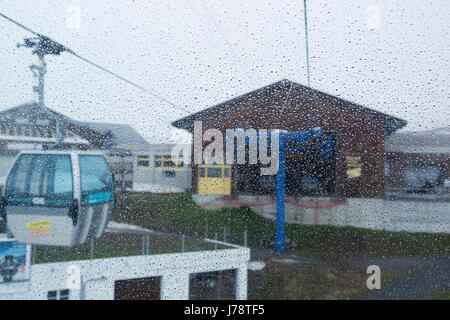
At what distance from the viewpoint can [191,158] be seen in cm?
108

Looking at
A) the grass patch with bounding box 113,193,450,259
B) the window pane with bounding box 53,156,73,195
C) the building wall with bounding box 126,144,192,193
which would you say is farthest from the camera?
the grass patch with bounding box 113,193,450,259

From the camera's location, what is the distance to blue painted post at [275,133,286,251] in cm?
110

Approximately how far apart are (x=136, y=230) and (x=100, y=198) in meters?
0.23

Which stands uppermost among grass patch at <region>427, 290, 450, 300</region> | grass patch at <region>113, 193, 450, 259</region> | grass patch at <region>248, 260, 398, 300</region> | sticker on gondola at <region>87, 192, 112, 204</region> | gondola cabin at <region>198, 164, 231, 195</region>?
gondola cabin at <region>198, 164, 231, 195</region>

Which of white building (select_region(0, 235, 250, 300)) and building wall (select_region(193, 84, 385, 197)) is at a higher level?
building wall (select_region(193, 84, 385, 197))

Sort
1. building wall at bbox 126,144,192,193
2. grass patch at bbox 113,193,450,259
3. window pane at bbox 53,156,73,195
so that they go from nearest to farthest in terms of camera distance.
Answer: window pane at bbox 53,156,73,195
building wall at bbox 126,144,192,193
grass patch at bbox 113,193,450,259

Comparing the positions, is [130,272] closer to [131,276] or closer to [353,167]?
[131,276]

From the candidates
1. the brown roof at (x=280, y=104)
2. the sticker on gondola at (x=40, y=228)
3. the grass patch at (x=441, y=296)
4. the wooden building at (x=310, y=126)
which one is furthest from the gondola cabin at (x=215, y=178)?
the grass patch at (x=441, y=296)

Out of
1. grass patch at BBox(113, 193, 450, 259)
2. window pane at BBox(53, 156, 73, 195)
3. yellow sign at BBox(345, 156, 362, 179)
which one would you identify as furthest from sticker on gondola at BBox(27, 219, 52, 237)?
yellow sign at BBox(345, 156, 362, 179)

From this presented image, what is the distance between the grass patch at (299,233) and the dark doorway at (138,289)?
8.4 inches

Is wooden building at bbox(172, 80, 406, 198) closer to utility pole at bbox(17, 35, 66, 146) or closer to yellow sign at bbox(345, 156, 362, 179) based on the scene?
yellow sign at bbox(345, 156, 362, 179)

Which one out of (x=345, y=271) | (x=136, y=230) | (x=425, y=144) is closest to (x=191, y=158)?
(x=136, y=230)

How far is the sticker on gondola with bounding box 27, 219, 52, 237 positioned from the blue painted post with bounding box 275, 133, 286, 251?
80cm
